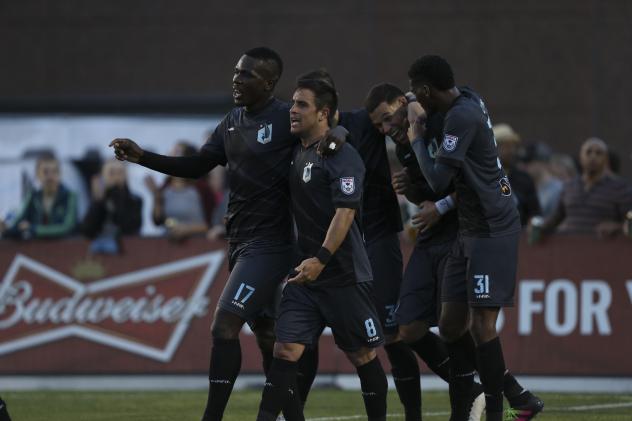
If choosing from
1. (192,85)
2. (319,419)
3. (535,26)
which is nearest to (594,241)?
(319,419)

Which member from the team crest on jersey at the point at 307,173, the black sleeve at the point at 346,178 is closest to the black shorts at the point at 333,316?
the black sleeve at the point at 346,178

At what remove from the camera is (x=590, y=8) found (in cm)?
2283

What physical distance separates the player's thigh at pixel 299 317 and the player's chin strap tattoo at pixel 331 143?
0.90 m

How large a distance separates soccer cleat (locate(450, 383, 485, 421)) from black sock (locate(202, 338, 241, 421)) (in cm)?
165

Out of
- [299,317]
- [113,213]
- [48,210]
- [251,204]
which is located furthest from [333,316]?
[48,210]

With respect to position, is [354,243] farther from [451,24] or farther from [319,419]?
[451,24]

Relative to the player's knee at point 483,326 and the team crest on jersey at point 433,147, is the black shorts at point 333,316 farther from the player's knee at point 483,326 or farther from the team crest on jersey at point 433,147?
the team crest on jersey at point 433,147

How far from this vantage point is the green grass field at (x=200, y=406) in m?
11.5

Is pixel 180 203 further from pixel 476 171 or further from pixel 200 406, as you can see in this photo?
pixel 476 171

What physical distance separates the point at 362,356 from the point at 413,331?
95 cm

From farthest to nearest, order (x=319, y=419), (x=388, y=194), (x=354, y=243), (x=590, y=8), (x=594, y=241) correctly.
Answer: (x=590, y=8), (x=594, y=241), (x=319, y=419), (x=388, y=194), (x=354, y=243)

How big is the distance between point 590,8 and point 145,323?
11.1 metres

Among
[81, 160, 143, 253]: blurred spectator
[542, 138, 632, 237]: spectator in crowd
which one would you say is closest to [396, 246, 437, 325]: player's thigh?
[542, 138, 632, 237]: spectator in crowd

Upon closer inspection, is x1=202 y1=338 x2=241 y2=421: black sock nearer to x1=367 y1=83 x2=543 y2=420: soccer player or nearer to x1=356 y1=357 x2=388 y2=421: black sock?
x1=356 y1=357 x2=388 y2=421: black sock
